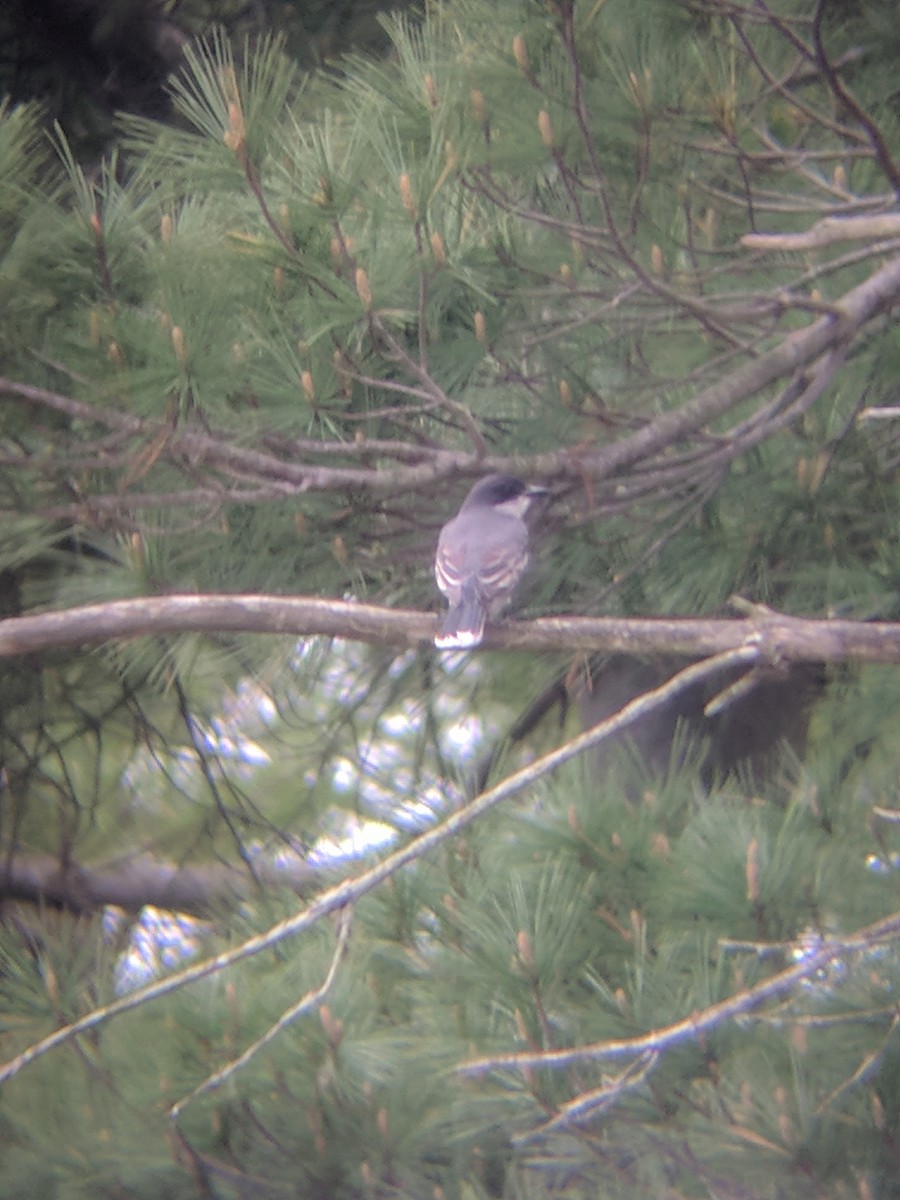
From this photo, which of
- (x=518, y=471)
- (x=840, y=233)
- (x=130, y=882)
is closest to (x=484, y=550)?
(x=518, y=471)

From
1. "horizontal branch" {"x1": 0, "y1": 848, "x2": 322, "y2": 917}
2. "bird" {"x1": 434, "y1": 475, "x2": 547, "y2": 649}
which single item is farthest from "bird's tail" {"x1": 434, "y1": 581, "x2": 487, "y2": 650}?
"horizontal branch" {"x1": 0, "y1": 848, "x2": 322, "y2": 917}

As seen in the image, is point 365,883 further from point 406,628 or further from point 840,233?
point 840,233

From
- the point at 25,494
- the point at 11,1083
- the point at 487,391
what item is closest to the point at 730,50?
the point at 487,391

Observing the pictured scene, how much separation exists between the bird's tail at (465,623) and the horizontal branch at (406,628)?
0.08m

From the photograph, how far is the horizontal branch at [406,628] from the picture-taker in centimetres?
205

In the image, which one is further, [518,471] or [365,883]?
[518,471]

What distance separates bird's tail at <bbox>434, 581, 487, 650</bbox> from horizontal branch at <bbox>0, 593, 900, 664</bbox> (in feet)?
0.26

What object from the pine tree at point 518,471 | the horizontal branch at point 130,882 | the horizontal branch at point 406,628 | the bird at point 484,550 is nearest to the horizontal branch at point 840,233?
the pine tree at point 518,471

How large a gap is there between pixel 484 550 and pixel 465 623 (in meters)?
0.27

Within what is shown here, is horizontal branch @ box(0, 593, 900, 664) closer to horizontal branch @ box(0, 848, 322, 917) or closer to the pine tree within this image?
the pine tree

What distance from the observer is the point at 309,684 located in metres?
3.45

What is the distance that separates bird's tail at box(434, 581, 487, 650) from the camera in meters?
2.40

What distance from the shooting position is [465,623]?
259 centimetres

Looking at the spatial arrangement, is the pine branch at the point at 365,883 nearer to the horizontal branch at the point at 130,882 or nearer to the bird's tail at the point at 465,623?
the bird's tail at the point at 465,623
